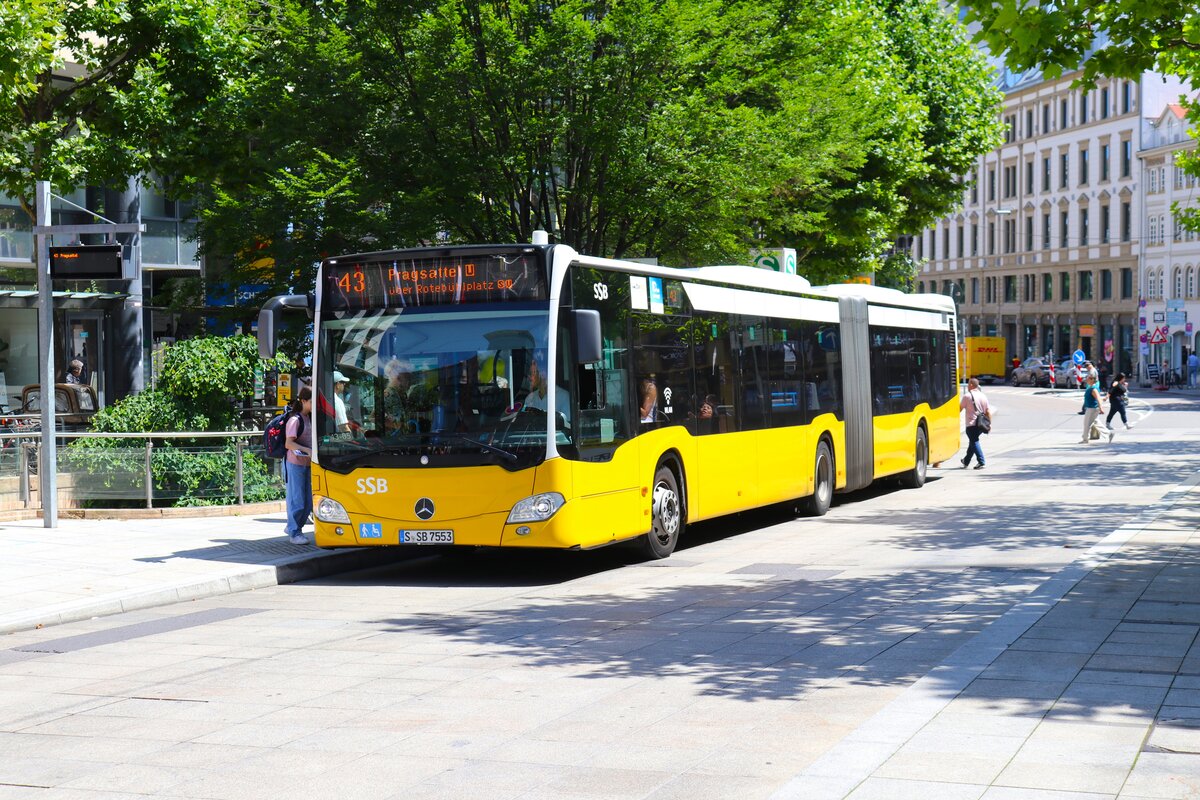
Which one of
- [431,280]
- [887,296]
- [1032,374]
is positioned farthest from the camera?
[1032,374]

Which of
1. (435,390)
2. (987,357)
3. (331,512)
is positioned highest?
(987,357)

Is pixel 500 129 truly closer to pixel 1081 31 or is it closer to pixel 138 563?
pixel 138 563

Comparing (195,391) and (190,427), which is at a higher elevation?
(195,391)

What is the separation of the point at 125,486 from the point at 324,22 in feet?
23.9

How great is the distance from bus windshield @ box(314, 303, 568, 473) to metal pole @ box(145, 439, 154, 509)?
4.69 metres

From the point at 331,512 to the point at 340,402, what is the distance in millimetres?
1006

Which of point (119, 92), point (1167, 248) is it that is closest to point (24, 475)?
point (119, 92)

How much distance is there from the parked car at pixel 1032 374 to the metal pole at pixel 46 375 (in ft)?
234

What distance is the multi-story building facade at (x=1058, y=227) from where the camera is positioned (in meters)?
84.6

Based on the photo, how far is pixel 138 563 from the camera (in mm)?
13836

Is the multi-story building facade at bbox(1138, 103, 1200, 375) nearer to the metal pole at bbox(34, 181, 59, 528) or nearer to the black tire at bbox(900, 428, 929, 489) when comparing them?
the black tire at bbox(900, 428, 929, 489)

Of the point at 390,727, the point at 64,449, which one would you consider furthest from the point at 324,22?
the point at 390,727

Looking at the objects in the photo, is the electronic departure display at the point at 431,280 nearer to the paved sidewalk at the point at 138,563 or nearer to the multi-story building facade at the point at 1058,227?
the paved sidewalk at the point at 138,563

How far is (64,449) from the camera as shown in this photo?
59.4ft
